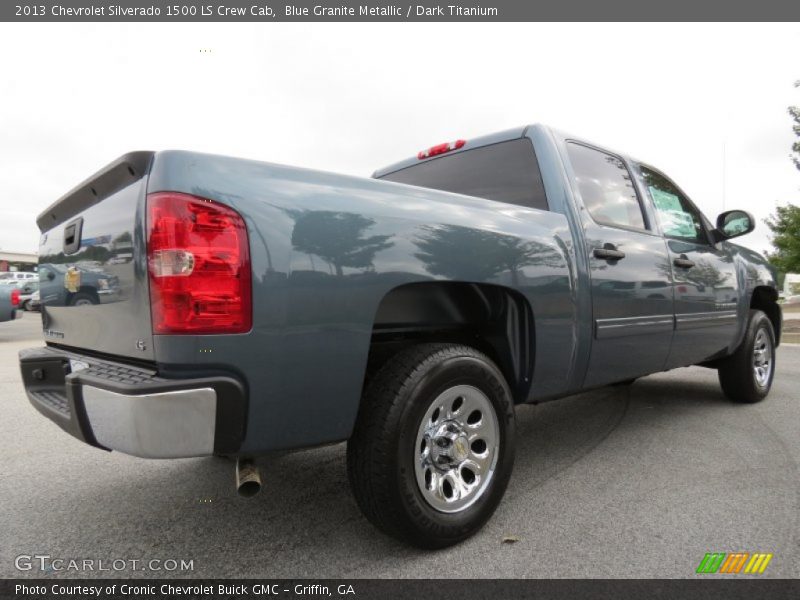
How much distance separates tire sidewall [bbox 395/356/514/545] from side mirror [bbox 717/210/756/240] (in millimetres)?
2819

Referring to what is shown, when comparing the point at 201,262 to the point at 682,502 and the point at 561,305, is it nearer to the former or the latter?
the point at 561,305

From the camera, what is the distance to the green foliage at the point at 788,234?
49.9ft

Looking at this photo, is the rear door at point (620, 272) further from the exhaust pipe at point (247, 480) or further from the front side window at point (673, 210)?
the exhaust pipe at point (247, 480)

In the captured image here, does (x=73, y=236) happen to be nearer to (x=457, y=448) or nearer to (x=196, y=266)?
(x=196, y=266)

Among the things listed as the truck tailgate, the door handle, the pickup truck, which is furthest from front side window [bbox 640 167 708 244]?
the truck tailgate

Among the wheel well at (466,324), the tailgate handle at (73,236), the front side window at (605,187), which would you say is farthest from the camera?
the front side window at (605,187)

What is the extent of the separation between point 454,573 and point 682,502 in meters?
1.28

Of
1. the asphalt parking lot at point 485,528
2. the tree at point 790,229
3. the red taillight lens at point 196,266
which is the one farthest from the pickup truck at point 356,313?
the tree at point 790,229

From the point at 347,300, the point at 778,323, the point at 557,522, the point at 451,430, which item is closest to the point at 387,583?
the point at 451,430

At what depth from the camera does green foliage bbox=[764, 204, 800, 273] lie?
49.9 ft

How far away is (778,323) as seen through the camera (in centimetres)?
504

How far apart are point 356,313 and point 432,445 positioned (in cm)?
67

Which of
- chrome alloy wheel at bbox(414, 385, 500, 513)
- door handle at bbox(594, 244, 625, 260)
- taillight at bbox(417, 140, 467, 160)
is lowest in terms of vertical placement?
chrome alloy wheel at bbox(414, 385, 500, 513)

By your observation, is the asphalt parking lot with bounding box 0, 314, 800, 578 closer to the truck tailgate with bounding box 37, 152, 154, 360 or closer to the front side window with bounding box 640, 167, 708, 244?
the truck tailgate with bounding box 37, 152, 154, 360
